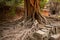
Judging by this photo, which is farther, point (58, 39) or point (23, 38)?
point (58, 39)

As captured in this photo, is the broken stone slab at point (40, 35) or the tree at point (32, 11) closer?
the broken stone slab at point (40, 35)

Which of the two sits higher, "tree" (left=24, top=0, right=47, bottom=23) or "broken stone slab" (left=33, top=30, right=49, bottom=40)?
"tree" (left=24, top=0, right=47, bottom=23)

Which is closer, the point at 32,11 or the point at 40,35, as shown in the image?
the point at 40,35

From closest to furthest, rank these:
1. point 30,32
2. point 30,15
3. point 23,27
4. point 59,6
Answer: point 30,32, point 23,27, point 30,15, point 59,6

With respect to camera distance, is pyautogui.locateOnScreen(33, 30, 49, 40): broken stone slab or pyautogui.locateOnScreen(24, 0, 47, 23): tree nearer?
pyautogui.locateOnScreen(33, 30, 49, 40): broken stone slab

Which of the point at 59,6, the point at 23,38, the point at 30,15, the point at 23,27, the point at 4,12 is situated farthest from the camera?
A: the point at 59,6

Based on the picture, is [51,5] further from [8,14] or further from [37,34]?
[37,34]

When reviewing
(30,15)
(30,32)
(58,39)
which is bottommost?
(58,39)

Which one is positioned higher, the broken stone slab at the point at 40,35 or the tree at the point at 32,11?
the tree at the point at 32,11

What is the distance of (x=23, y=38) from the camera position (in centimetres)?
410

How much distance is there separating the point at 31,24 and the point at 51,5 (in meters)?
4.82

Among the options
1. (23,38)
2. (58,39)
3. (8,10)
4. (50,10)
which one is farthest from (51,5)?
(23,38)

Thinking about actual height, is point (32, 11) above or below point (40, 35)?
above

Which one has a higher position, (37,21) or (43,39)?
(37,21)
